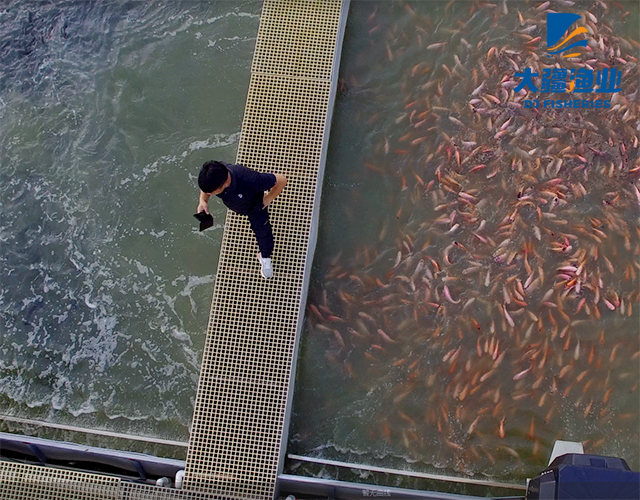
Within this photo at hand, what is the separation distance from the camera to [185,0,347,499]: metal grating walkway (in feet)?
14.3

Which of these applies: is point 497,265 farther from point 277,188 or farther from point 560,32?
point 560,32

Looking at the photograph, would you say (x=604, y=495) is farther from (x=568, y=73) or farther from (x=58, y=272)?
(x=58, y=272)

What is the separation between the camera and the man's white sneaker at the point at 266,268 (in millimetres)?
4578

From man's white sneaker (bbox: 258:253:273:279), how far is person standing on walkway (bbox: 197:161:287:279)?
0.61ft

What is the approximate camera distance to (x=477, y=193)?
529cm

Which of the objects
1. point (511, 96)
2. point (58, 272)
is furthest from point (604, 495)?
point (58, 272)

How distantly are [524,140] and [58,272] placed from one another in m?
4.77

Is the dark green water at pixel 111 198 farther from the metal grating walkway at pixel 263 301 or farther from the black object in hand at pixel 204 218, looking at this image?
the black object in hand at pixel 204 218

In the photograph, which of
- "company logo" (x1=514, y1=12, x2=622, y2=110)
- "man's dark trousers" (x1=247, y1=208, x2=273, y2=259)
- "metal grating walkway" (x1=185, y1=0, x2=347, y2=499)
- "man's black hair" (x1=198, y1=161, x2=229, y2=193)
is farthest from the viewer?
"company logo" (x1=514, y1=12, x2=622, y2=110)

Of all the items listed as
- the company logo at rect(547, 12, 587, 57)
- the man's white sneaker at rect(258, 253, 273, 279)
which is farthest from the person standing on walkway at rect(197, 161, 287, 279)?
the company logo at rect(547, 12, 587, 57)

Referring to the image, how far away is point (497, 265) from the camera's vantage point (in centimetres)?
509

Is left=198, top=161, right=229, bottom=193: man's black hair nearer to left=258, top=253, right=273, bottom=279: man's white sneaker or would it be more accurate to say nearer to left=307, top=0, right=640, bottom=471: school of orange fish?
left=258, top=253, right=273, bottom=279: man's white sneaker

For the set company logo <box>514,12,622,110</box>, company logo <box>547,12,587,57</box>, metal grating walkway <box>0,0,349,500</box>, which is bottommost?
metal grating walkway <box>0,0,349,500</box>

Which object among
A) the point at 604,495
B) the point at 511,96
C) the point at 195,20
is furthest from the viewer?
the point at 195,20
